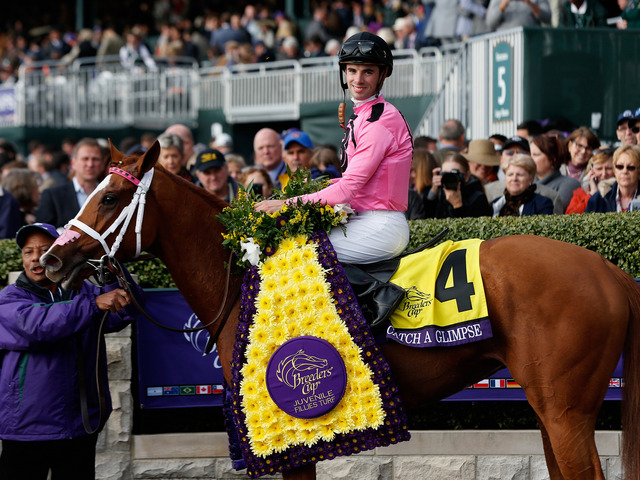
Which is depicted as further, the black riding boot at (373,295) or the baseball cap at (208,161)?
the baseball cap at (208,161)

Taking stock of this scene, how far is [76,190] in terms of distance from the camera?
7.93 m

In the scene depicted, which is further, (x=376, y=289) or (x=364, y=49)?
(x=364, y=49)

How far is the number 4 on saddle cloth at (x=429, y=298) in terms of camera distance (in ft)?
14.6

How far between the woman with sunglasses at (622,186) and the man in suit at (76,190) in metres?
4.31

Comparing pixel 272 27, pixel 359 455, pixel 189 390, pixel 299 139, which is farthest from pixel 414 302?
pixel 272 27

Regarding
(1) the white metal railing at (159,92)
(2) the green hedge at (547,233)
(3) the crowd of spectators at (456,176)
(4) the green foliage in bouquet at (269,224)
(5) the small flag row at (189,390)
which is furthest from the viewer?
(1) the white metal railing at (159,92)

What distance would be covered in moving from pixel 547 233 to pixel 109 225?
10.2ft

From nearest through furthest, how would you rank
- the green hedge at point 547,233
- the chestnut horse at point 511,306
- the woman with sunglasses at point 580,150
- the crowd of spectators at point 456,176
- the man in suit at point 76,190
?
the chestnut horse at point 511,306, the green hedge at point 547,233, the crowd of spectators at point 456,176, the man in suit at point 76,190, the woman with sunglasses at point 580,150

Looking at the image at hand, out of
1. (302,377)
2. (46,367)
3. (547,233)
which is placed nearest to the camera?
(302,377)

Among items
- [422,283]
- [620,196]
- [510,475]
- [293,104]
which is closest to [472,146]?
[620,196]

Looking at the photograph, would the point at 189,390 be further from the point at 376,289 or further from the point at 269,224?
the point at 376,289

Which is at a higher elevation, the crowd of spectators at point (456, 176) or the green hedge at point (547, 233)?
the crowd of spectators at point (456, 176)

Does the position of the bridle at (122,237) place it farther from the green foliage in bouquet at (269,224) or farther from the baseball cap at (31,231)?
the baseball cap at (31,231)

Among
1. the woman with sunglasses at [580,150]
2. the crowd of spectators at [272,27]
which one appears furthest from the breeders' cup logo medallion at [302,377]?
the crowd of spectators at [272,27]
